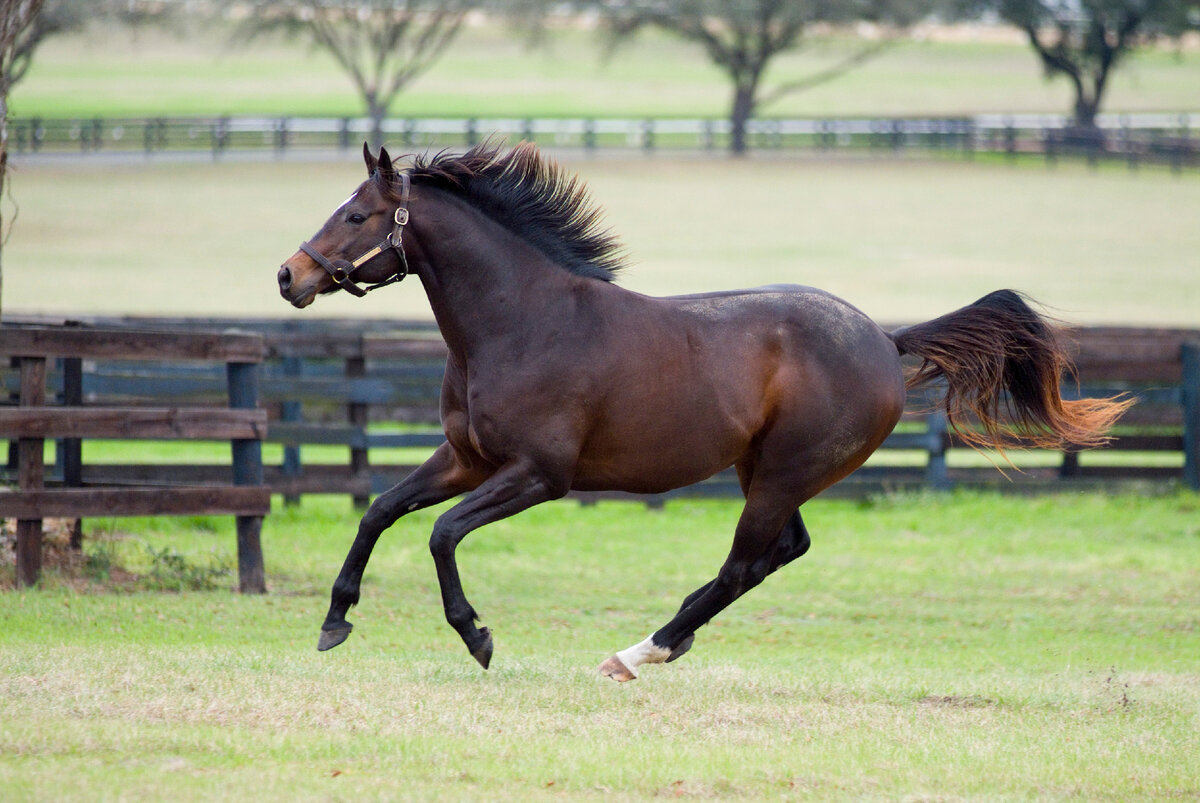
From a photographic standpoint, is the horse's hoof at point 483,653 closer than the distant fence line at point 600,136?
Yes

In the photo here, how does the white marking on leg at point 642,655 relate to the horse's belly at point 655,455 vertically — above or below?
below

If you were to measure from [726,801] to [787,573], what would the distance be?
588cm

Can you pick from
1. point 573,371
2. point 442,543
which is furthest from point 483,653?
point 573,371

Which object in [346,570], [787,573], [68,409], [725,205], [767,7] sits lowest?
[787,573]

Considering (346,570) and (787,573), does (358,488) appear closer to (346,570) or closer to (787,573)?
(787,573)

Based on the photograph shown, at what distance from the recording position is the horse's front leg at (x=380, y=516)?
6.09 metres

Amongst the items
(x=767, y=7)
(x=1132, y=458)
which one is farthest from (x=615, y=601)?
(x=767, y=7)

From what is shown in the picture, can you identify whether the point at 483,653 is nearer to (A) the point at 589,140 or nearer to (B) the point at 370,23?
(A) the point at 589,140

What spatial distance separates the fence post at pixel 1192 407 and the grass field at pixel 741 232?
11.5 m

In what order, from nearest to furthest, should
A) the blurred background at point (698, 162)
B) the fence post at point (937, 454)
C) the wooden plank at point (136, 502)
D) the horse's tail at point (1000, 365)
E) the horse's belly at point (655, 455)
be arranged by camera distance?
the horse's belly at point (655, 455), the horse's tail at point (1000, 365), the wooden plank at point (136, 502), the fence post at point (937, 454), the blurred background at point (698, 162)

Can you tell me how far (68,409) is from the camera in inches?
313

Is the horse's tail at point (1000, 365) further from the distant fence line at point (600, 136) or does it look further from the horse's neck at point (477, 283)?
the distant fence line at point (600, 136)

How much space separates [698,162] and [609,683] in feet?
147

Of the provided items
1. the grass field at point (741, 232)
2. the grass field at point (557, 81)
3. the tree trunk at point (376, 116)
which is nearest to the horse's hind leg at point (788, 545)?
the grass field at point (741, 232)
